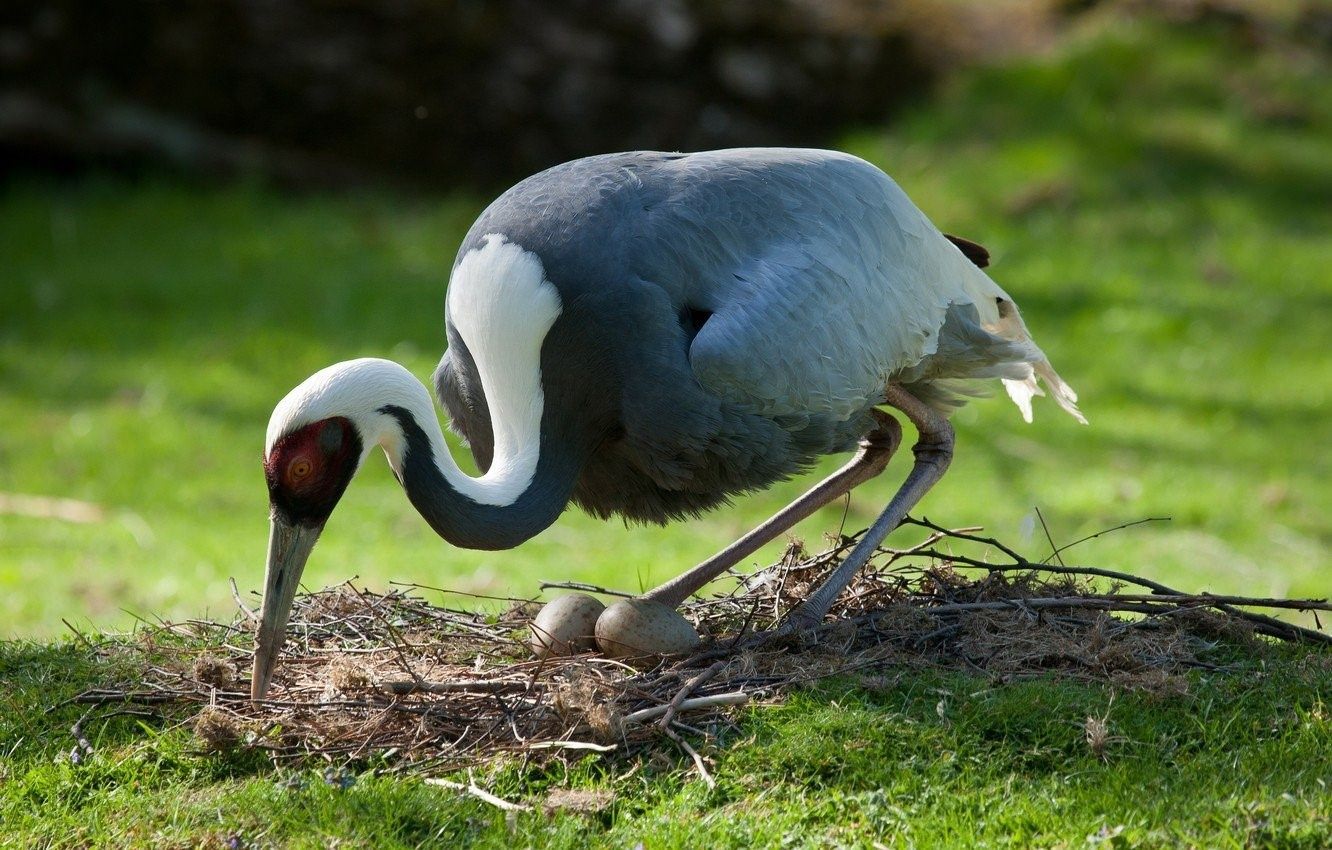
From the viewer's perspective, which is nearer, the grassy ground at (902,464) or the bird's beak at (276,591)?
the grassy ground at (902,464)

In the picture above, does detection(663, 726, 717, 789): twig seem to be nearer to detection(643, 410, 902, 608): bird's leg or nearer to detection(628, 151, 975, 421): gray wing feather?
detection(643, 410, 902, 608): bird's leg

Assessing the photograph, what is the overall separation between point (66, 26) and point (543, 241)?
918 cm

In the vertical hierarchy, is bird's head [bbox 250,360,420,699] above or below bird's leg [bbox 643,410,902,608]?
above

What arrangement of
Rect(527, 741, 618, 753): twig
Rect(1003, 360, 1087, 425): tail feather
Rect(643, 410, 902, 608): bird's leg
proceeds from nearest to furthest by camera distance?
Rect(527, 741, 618, 753): twig
Rect(643, 410, 902, 608): bird's leg
Rect(1003, 360, 1087, 425): tail feather

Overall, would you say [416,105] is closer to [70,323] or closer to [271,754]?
[70,323]

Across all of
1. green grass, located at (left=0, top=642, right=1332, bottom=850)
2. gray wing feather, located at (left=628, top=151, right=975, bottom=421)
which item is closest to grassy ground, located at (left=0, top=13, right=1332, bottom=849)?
green grass, located at (left=0, top=642, right=1332, bottom=850)

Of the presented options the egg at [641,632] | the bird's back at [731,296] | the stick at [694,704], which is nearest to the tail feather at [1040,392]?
the bird's back at [731,296]

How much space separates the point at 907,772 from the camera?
425cm

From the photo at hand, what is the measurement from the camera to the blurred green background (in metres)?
8.55

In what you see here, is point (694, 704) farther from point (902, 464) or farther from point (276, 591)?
point (902, 464)

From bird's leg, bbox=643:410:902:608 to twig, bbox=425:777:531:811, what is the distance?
1280mm

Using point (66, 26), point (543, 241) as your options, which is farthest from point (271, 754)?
point (66, 26)

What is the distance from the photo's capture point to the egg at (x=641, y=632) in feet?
16.1

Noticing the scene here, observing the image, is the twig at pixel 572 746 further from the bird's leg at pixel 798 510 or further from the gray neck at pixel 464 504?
the bird's leg at pixel 798 510
